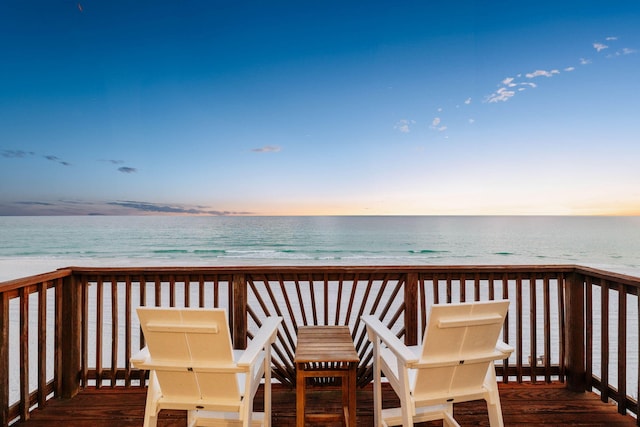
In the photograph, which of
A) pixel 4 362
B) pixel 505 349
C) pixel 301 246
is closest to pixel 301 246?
pixel 301 246

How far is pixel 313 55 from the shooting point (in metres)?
6.36

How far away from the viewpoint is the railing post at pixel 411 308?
2752 millimetres

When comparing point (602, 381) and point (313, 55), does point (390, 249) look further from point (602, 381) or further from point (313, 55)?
point (602, 381)

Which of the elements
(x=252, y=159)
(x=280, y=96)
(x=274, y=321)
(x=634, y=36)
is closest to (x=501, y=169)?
(x=634, y=36)

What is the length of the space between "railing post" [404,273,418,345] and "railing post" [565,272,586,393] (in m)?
1.22

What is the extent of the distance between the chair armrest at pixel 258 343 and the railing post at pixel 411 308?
1092 mm

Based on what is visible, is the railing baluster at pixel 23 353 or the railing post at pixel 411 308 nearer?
the railing baluster at pixel 23 353

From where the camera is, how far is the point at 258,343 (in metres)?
1.83

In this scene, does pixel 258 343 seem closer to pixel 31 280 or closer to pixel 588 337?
pixel 31 280

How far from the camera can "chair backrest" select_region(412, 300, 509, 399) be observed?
168 cm

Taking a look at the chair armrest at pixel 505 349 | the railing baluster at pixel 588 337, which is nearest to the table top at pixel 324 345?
the chair armrest at pixel 505 349

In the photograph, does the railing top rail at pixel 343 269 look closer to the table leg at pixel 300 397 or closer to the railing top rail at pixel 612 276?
the railing top rail at pixel 612 276

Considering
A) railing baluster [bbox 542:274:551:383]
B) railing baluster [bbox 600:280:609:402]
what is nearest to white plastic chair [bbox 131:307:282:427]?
railing baluster [bbox 542:274:551:383]

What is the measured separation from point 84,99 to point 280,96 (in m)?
4.54
